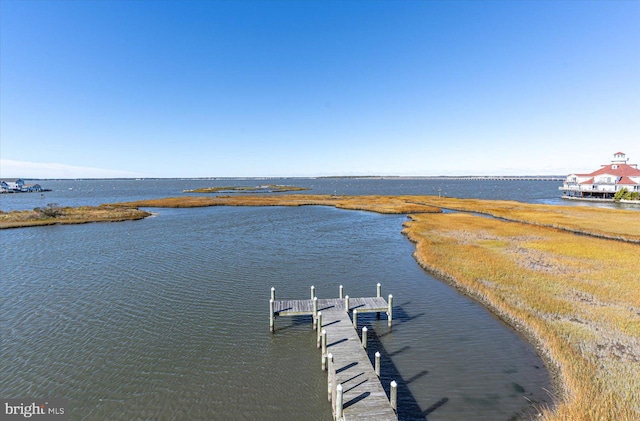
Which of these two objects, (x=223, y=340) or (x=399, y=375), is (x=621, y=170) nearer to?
(x=399, y=375)

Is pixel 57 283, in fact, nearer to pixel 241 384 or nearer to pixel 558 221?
pixel 241 384

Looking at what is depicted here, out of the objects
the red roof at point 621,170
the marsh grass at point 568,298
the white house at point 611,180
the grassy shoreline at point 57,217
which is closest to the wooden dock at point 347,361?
the marsh grass at point 568,298

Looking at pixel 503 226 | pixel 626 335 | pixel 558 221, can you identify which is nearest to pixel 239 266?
pixel 626 335

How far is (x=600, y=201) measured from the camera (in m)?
115

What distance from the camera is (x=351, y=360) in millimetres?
15914

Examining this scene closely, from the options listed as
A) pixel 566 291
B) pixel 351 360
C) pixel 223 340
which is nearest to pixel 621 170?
pixel 566 291

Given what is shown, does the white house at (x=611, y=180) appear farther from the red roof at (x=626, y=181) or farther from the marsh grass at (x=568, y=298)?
the marsh grass at (x=568, y=298)

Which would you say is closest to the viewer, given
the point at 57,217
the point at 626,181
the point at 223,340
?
the point at 223,340

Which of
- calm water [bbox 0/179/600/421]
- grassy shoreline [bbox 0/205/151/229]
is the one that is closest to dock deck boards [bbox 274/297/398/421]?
calm water [bbox 0/179/600/421]

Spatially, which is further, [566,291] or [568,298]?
[566,291]

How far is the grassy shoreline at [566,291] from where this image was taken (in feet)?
46.8

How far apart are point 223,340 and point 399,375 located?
11558mm

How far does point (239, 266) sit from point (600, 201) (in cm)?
14361

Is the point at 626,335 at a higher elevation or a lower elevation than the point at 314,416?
higher
